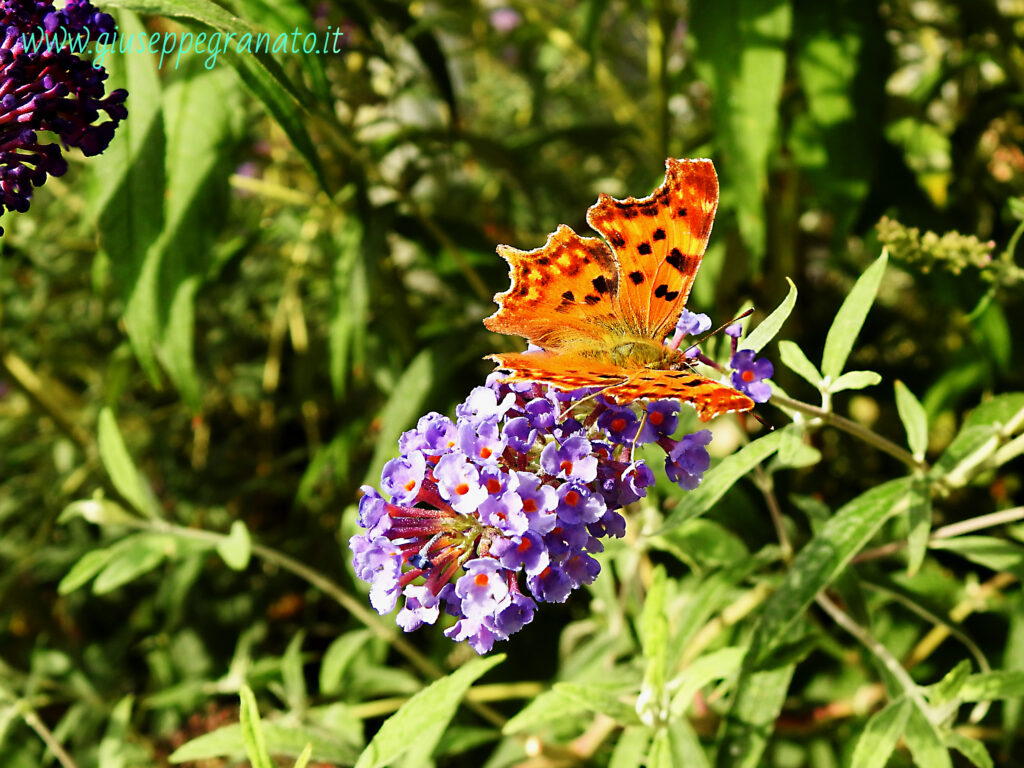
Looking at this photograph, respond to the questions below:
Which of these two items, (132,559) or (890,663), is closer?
(890,663)

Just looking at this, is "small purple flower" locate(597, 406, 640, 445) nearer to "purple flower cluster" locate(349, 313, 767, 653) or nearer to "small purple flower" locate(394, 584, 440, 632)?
"purple flower cluster" locate(349, 313, 767, 653)

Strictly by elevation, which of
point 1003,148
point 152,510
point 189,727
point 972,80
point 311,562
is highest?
point 972,80

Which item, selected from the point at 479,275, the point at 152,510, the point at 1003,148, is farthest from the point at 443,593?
the point at 1003,148

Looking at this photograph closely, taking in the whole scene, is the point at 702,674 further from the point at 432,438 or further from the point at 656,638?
the point at 432,438

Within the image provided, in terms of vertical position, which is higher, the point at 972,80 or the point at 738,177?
the point at 972,80

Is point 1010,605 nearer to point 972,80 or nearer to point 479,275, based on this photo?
point 479,275

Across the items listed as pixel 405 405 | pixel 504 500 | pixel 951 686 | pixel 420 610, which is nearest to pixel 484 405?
pixel 504 500

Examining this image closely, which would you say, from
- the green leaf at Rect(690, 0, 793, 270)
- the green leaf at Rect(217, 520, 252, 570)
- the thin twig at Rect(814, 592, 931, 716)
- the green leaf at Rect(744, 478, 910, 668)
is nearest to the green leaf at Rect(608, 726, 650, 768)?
the green leaf at Rect(744, 478, 910, 668)
